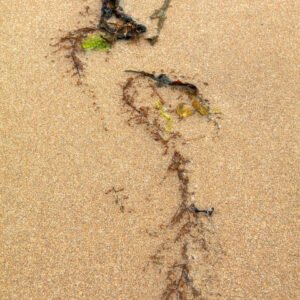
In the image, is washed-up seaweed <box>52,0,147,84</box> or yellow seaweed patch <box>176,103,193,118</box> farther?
washed-up seaweed <box>52,0,147,84</box>

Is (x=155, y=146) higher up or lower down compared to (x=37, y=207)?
higher up

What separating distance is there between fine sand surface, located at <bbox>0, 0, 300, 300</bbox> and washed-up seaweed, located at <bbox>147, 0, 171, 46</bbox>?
0.03m

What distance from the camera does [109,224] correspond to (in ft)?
5.65

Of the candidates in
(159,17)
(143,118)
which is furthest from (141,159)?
A: (159,17)

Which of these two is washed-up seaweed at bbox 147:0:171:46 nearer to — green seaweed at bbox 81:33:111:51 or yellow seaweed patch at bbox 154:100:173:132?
green seaweed at bbox 81:33:111:51

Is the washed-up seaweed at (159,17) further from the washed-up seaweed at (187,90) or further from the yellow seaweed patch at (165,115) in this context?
the yellow seaweed patch at (165,115)

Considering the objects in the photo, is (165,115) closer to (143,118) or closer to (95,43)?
(143,118)

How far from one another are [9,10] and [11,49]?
0.28 meters

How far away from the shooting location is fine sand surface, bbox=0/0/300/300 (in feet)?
5.32

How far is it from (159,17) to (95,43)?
1.16 ft

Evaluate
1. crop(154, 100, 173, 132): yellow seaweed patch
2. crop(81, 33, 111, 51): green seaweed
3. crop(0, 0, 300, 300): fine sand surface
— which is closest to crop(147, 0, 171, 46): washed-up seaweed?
crop(0, 0, 300, 300): fine sand surface

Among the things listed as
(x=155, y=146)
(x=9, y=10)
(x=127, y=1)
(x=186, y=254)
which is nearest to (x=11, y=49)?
(x=9, y=10)

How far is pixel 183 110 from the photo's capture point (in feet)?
6.66

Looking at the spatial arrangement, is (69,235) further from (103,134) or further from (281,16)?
(281,16)
